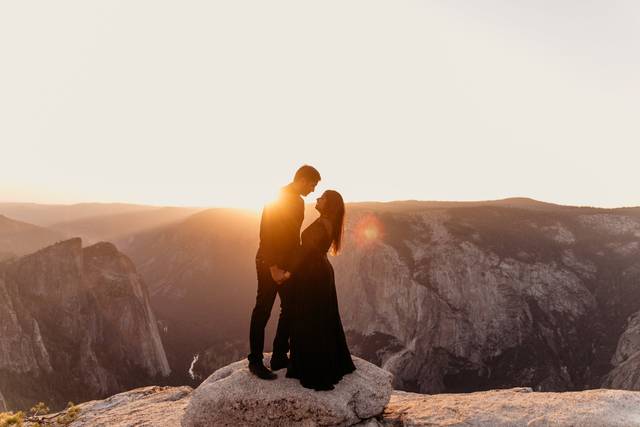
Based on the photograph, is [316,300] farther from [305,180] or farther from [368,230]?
[368,230]

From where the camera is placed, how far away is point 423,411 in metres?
8.26

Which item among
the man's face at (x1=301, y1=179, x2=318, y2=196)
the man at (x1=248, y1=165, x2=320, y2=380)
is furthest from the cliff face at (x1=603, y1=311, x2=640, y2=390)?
the man's face at (x1=301, y1=179, x2=318, y2=196)

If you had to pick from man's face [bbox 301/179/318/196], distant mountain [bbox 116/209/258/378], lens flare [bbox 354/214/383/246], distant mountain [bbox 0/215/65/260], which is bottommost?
distant mountain [bbox 116/209/258/378]

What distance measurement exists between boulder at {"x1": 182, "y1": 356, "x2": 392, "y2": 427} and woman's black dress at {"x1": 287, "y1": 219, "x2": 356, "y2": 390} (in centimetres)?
27

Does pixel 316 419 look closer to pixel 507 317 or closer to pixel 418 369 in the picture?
pixel 418 369

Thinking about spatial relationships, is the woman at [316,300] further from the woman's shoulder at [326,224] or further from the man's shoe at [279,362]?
the man's shoe at [279,362]

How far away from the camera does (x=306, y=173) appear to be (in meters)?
7.60

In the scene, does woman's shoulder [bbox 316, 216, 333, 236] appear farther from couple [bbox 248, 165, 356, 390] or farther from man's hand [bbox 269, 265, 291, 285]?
man's hand [bbox 269, 265, 291, 285]

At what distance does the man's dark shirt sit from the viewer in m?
7.34

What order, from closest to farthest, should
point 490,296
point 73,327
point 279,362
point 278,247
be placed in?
point 278,247
point 279,362
point 73,327
point 490,296

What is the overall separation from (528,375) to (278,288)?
5708cm

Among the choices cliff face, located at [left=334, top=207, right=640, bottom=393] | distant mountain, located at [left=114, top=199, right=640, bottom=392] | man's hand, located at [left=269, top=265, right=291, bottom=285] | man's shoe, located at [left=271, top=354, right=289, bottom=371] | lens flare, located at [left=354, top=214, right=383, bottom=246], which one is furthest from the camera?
lens flare, located at [left=354, top=214, right=383, bottom=246]

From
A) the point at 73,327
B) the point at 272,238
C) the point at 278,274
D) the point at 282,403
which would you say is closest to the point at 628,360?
the point at 282,403

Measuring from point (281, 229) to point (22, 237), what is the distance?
118 metres
